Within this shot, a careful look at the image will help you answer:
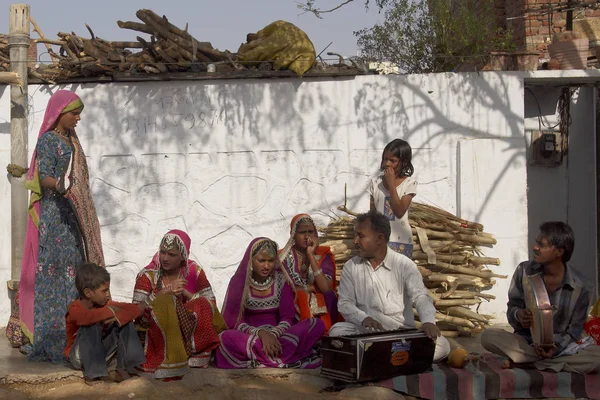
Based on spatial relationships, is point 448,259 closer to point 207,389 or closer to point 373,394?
point 373,394

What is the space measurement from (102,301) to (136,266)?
7.63ft

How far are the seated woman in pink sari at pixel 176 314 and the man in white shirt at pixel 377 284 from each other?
974mm

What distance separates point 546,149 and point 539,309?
3674mm

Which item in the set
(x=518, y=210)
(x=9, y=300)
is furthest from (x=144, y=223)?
(x=518, y=210)

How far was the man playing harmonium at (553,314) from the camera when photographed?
18.8 ft

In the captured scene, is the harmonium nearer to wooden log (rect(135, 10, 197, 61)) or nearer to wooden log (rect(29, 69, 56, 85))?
wooden log (rect(135, 10, 197, 61))

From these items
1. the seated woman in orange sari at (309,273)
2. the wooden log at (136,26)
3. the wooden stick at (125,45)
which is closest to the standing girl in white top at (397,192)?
the seated woman in orange sari at (309,273)

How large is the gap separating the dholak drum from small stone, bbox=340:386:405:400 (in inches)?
41.3

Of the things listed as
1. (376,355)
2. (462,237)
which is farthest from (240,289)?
(462,237)

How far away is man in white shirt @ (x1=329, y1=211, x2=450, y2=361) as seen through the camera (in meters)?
6.02

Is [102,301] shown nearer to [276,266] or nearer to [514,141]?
[276,266]

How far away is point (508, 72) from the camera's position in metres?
8.28

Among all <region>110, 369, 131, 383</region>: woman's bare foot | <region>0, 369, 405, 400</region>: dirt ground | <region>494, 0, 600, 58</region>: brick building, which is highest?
<region>494, 0, 600, 58</region>: brick building

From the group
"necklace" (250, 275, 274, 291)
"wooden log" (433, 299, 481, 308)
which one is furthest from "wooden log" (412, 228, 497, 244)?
"necklace" (250, 275, 274, 291)
